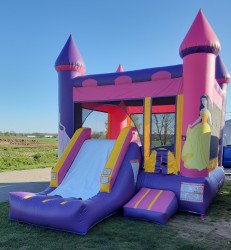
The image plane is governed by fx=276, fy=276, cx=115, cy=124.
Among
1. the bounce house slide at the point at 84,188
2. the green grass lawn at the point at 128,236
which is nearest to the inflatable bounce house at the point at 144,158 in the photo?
the bounce house slide at the point at 84,188

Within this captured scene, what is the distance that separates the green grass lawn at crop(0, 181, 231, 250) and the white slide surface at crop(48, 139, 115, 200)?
0.76m

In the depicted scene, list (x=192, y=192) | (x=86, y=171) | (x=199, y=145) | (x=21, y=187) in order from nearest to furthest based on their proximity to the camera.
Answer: (x=192, y=192), (x=199, y=145), (x=86, y=171), (x=21, y=187)

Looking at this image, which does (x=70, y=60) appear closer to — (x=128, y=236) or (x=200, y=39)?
(x=200, y=39)

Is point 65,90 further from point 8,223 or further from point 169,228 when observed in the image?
point 169,228

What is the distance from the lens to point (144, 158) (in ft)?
18.8

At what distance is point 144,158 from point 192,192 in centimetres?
126

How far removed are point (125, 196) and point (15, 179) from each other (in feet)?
16.6

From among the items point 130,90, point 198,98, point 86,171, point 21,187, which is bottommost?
point 21,187

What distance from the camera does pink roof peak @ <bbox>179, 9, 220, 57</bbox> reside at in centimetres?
494

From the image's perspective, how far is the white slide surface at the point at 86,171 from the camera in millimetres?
4977

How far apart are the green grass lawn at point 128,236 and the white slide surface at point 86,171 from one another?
0.76 metres

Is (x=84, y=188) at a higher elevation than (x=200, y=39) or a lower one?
lower

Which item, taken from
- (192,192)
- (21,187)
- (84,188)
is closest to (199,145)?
(192,192)

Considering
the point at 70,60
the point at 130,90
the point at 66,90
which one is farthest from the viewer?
the point at 66,90
